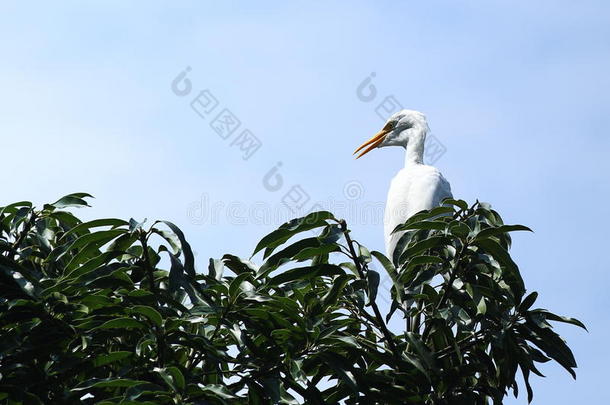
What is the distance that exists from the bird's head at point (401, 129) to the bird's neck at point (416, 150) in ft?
0.14

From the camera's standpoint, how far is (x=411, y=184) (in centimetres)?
601

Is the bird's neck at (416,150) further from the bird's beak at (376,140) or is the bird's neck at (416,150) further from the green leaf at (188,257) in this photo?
the green leaf at (188,257)

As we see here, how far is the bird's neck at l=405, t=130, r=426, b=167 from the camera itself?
22.0 ft

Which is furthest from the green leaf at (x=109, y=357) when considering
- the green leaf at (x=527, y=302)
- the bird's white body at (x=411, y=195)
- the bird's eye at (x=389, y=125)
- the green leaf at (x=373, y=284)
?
the bird's eye at (x=389, y=125)

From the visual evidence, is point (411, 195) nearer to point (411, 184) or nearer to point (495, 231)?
point (411, 184)

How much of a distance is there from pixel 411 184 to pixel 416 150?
2.51 ft

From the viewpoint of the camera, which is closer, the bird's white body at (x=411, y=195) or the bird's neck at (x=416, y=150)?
the bird's white body at (x=411, y=195)

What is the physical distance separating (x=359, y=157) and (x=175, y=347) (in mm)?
4874

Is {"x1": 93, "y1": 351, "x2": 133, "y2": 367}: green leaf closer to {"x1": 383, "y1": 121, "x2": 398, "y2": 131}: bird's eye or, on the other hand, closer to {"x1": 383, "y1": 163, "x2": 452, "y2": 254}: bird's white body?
{"x1": 383, "y1": 163, "x2": 452, "y2": 254}: bird's white body


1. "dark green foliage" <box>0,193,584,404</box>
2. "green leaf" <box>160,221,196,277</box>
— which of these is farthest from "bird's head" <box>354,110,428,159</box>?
"green leaf" <box>160,221,196,277</box>

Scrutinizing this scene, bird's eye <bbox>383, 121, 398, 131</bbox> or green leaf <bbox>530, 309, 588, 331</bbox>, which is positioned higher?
bird's eye <bbox>383, 121, 398, 131</bbox>

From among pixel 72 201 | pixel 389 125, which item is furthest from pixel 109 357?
pixel 389 125

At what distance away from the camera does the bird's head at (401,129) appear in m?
6.91

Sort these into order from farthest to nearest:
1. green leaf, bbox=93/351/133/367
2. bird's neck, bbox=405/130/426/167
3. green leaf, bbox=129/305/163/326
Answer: bird's neck, bbox=405/130/426/167 < green leaf, bbox=93/351/133/367 < green leaf, bbox=129/305/163/326
